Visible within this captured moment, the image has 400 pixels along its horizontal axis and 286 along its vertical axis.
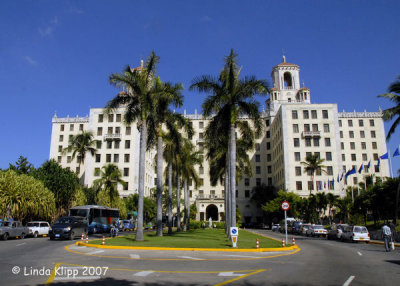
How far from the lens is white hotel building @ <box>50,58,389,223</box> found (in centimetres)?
6894

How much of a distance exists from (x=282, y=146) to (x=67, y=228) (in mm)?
52076

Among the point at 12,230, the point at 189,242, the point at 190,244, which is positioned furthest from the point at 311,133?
the point at 12,230

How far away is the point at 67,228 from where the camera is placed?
27.4 m

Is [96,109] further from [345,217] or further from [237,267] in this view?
[237,267]

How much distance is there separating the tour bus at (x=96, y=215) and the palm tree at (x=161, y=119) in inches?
424

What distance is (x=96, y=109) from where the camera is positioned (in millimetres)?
79938

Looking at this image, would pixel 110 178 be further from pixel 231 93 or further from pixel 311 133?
pixel 311 133

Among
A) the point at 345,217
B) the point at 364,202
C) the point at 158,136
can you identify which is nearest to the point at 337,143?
the point at 345,217

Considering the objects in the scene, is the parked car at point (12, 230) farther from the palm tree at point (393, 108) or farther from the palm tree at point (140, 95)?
the palm tree at point (393, 108)

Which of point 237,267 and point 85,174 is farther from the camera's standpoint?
point 85,174

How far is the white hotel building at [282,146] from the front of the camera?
68.9 metres

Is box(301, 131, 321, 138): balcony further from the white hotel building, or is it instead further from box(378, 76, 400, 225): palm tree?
box(378, 76, 400, 225): palm tree

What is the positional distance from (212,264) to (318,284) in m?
4.88

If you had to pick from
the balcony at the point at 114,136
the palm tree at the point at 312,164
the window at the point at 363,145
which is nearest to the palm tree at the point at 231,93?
the palm tree at the point at 312,164
